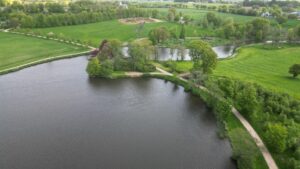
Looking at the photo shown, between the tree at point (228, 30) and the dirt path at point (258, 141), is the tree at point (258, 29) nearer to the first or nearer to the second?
the tree at point (228, 30)

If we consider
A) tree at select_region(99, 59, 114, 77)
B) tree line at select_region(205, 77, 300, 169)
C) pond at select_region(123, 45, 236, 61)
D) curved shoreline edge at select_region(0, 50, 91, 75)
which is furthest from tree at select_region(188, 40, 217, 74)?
curved shoreline edge at select_region(0, 50, 91, 75)

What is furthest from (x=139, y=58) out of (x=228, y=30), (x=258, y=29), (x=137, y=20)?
(x=137, y=20)

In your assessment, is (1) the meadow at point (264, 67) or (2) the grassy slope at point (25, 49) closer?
(1) the meadow at point (264, 67)

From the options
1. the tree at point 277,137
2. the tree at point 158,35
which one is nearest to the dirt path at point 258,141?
the tree at point 277,137

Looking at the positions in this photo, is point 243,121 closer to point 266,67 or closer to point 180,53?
point 266,67

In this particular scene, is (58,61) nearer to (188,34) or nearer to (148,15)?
(188,34)
